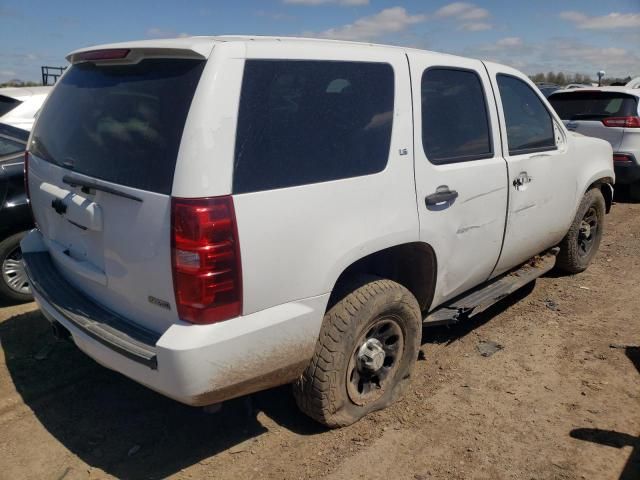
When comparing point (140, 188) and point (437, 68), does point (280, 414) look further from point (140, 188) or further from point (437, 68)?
point (437, 68)

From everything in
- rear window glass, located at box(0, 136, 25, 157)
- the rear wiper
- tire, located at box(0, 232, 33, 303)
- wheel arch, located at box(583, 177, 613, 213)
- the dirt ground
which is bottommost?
the dirt ground

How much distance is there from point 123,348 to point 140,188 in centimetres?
71

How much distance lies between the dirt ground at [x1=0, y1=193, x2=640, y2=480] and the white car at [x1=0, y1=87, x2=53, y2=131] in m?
3.14

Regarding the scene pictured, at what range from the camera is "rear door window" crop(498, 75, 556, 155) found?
157 inches

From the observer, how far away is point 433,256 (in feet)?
11.0

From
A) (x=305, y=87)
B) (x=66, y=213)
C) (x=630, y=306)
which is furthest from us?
(x=630, y=306)

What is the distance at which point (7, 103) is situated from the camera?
680 centimetres

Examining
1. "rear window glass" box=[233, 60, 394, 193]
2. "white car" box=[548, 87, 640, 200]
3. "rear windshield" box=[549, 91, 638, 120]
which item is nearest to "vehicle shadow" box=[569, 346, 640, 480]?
"rear window glass" box=[233, 60, 394, 193]

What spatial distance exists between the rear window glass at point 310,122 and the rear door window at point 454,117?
0.35 meters

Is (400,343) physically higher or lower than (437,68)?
lower

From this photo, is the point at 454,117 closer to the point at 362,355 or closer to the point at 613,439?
the point at 362,355

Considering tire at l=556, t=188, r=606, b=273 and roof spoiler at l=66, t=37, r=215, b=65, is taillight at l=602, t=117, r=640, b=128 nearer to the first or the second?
tire at l=556, t=188, r=606, b=273

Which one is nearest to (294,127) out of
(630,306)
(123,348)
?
(123,348)

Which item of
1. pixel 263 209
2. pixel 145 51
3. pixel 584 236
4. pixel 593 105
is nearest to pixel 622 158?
pixel 593 105
